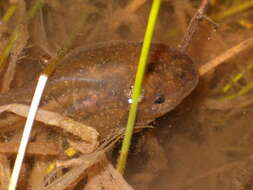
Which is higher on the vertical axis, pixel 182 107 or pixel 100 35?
pixel 100 35

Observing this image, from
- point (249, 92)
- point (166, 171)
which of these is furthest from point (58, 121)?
point (249, 92)

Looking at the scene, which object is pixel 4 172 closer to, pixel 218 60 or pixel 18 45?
pixel 18 45

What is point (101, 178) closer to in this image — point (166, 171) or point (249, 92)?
point (166, 171)

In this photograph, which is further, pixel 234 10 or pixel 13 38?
pixel 234 10

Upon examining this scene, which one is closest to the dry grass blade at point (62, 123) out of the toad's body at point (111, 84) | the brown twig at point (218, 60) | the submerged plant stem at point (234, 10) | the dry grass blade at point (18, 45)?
the toad's body at point (111, 84)

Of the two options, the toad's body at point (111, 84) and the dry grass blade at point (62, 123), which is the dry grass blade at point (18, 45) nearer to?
the toad's body at point (111, 84)

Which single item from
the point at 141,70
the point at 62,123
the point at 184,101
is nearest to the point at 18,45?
the point at 62,123

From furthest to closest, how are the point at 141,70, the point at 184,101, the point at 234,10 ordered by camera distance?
the point at 234,10 < the point at 184,101 < the point at 141,70
